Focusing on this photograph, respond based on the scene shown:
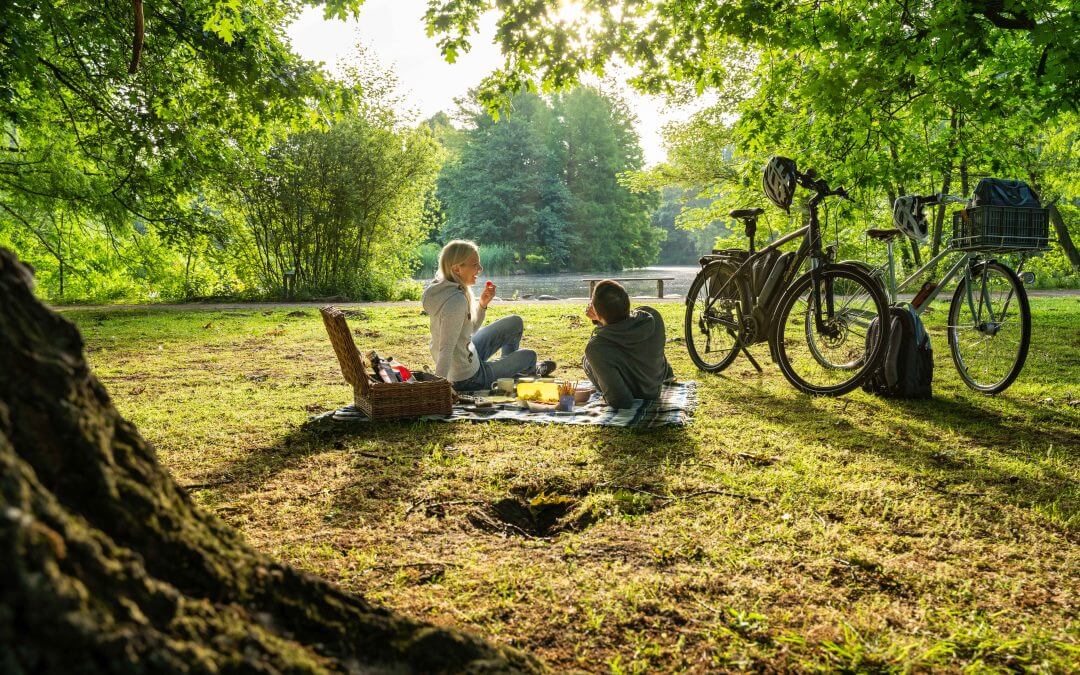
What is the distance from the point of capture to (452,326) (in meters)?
5.25

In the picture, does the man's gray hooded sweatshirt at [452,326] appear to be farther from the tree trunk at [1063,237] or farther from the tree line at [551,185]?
the tree line at [551,185]

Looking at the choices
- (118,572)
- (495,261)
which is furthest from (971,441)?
(495,261)

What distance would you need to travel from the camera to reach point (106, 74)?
9.33 metres

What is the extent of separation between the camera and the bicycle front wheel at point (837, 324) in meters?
4.98

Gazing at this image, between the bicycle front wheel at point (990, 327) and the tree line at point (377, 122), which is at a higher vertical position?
the tree line at point (377, 122)

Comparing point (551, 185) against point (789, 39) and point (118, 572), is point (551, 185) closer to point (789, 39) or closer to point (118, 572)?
point (789, 39)

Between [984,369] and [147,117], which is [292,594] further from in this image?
[147,117]

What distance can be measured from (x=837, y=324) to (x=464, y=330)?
3.07m

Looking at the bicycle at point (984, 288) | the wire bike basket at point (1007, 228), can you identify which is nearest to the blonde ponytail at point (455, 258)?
the bicycle at point (984, 288)

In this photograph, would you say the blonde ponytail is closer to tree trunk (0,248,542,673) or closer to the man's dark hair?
the man's dark hair

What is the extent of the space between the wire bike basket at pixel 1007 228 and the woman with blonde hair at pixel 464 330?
366cm

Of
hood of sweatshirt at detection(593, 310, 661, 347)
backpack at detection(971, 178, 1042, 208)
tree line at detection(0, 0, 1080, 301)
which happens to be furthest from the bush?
backpack at detection(971, 178, 1042, 208)

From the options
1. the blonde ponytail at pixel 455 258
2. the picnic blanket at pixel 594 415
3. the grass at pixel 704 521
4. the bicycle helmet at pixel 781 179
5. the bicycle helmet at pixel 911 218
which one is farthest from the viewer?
the bicycle helmet at pixel 781 179

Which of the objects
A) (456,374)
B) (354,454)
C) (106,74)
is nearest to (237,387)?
(456,374)
